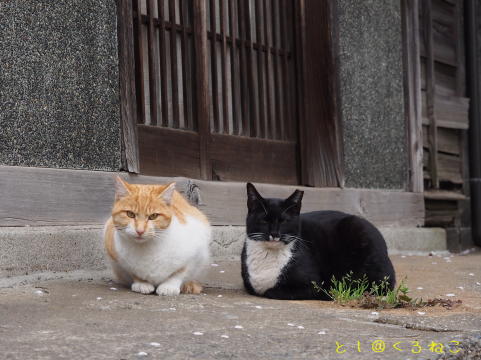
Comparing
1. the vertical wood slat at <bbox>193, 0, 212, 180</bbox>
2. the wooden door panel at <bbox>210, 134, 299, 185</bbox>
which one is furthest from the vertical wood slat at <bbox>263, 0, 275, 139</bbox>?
the vertical wood slat at <bbox>193, 0, 212, 180</bbox>

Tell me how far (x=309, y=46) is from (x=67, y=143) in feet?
9.64

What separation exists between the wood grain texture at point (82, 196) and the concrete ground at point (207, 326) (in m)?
0.39

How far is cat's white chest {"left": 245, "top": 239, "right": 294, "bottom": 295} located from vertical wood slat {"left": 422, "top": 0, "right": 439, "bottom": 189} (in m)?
4.77

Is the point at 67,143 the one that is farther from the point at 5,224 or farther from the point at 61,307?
the point at 61,307

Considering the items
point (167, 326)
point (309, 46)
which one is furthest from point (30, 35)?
point (309, 46)

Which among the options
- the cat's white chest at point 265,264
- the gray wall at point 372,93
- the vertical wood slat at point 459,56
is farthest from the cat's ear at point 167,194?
the vertical wood slat at point 459,56

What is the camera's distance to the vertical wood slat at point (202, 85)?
5543mm

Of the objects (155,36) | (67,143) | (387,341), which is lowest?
(387,341)

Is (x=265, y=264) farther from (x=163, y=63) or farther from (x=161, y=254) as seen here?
(x=163, y=63)

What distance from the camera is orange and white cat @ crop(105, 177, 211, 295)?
148 inches

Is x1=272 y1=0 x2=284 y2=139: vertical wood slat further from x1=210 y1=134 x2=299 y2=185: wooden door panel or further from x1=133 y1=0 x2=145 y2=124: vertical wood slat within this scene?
x1=133 y1=0 x2=145 y2=124: vertical wood slat

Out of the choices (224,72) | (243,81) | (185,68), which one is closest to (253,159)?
(243,81)

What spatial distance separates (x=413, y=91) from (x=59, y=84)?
455 cm

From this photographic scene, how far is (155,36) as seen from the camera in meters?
5.33
